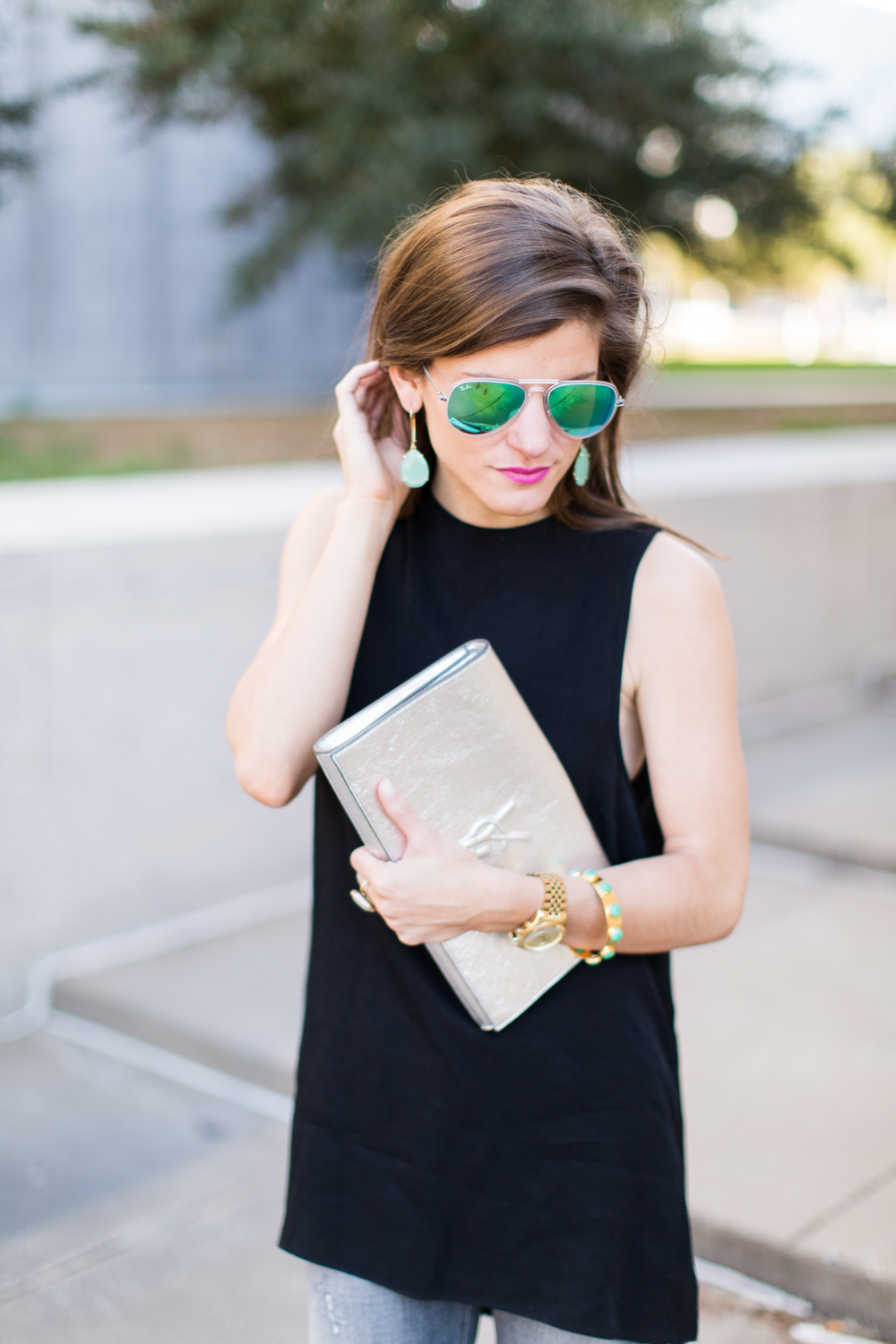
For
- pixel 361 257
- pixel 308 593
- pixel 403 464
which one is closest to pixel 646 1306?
pixel 308 593

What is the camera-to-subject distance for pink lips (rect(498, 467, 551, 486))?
1430 millimetres

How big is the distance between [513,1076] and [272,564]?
3.06 meters

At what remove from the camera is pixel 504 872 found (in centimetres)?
137

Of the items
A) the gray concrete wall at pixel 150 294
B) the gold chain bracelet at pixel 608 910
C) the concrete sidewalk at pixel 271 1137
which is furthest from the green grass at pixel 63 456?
the gold chain bracelet at pixel 608 910

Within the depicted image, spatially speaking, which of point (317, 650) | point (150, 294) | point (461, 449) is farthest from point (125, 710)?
point (150, 294)

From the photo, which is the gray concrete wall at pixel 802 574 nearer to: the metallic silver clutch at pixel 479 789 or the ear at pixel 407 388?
the ear at pixel 407 388

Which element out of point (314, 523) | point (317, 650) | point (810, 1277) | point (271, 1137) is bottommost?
point (271, 1137)

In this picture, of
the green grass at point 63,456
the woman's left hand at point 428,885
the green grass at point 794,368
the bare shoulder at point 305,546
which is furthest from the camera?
the green grass at point 794,368

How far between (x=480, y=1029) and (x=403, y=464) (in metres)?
0.67

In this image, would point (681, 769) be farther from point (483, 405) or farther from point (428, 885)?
point (483, 405)

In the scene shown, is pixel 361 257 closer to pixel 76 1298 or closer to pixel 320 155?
pixel 320 155

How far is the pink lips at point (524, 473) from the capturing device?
143 centimetres

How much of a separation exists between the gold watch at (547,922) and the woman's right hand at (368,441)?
1.67 ft

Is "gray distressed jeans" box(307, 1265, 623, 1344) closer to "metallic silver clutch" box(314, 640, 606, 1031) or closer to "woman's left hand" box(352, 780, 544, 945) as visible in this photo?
"metallic silver clutch" box(314, 640, 606, 1031)
